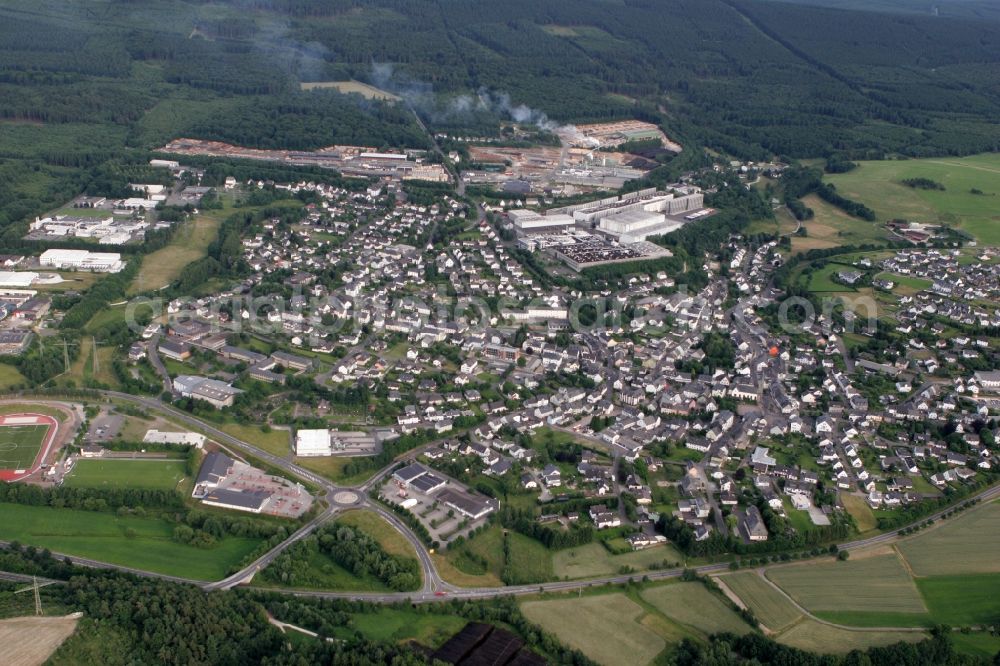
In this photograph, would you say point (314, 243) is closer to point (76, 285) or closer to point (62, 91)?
point (76, 285)

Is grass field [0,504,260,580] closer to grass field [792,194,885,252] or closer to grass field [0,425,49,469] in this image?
grass field [0,425,49,469]

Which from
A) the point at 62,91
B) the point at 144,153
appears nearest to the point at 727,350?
the point at 144,153

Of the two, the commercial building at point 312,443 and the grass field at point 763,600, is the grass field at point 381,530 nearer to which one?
the commercial building at point 312,443

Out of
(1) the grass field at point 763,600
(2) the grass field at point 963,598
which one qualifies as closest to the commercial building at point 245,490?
(1) the grass field at point 763,600

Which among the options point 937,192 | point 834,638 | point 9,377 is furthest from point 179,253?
point 937,192

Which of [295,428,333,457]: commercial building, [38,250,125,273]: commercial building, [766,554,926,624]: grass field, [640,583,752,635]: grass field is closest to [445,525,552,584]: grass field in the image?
[640,583,752,635]: grass field

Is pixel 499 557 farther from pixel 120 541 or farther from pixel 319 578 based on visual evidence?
pixel 120 541

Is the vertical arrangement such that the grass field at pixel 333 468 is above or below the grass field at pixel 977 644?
below
